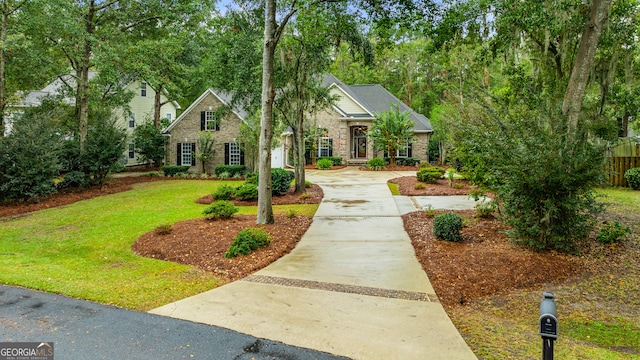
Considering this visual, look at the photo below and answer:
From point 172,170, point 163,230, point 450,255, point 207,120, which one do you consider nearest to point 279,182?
point 163,230

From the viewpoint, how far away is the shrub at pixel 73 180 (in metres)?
16.2

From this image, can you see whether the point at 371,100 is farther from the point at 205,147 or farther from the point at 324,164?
the point at 205,147

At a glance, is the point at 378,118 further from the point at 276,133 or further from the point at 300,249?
the point at 300,249

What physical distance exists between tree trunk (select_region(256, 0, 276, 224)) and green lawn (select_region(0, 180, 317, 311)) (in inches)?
96.8

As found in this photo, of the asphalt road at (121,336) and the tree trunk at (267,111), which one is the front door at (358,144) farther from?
the asphalt road at (121,336)

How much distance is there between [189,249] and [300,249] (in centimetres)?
221

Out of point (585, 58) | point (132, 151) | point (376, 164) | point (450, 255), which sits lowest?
point (450, 255)

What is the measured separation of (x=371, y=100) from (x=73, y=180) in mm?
21243

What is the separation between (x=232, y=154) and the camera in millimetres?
23906

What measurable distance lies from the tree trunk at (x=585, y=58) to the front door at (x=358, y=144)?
2108 cm

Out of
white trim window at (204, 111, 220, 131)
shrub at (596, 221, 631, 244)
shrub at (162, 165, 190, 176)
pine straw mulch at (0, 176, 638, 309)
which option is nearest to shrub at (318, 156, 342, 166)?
white trim window at (204, 111, 220, 131)

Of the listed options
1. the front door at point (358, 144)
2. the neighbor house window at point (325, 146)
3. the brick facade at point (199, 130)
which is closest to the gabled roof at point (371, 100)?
the front door at point (358, 144)

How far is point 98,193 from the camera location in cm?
1614

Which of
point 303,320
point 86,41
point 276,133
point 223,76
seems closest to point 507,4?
point 303,320
